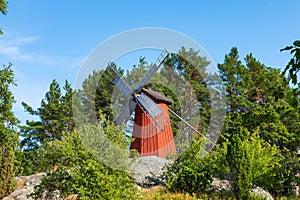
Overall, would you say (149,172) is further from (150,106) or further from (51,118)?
(51,118)

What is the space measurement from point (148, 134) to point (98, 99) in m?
12.3

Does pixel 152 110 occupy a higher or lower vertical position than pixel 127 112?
lower

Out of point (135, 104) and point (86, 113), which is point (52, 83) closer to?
point (86, 113)

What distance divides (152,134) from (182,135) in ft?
29.0

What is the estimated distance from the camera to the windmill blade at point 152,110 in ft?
58.9

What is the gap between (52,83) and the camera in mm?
29812

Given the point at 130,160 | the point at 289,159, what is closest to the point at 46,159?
the point at 130,160

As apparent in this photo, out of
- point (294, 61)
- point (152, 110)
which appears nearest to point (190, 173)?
point (152, 110)

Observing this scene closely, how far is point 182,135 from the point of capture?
26.4 meters

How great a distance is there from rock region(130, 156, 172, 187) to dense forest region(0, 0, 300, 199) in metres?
0.60

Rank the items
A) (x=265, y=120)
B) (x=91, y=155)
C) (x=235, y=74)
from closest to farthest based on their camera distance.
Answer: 1. (x=91, y=155)
2. (x=265, y=120)
3. (x=235, y=74)

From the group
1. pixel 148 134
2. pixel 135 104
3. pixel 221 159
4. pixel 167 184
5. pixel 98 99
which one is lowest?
pixel 167 184

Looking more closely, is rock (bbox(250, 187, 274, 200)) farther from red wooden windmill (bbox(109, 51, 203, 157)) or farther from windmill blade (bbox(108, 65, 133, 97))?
windmill blade (bbox(108, 65, 133, 97))

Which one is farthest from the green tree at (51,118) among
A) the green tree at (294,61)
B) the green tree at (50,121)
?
the green tree at (294,61)
